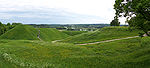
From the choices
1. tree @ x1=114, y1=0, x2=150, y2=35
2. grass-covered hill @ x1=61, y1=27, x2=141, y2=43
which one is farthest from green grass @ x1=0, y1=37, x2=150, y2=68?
grass-covered hill @ x1=61, y1=27, x2=141, y2=43

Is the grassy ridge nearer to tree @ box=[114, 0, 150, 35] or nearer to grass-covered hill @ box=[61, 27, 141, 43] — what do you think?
grass-covered hill @ box=[61, 27, 141, 43]

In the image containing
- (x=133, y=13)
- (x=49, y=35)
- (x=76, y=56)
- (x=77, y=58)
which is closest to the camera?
(x=133, y=13)

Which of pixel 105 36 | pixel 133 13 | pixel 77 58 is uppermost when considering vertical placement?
pixel 133 13

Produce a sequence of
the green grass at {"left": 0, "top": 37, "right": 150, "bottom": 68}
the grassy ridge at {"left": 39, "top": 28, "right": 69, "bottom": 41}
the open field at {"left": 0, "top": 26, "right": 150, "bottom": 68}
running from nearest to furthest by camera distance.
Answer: the open field at {"left": 0, "top": 26, "right": 150, "bottom": 68} < the green grass at {"left": 0, "top": 37, "right": 150, "bottom": 68} < the grassy ridge at {"left": 39, "top": 28, "right": 69, "bottom": 41}

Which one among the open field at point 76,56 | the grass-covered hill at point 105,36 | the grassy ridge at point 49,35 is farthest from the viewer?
the grassy ridge at point 49,35

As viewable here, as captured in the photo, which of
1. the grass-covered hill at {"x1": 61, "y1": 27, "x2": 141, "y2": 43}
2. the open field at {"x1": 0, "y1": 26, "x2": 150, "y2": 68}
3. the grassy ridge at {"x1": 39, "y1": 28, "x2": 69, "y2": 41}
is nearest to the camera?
the open field at {"x1": 0, "y1": 26, "x2": 150, "y2": 68}

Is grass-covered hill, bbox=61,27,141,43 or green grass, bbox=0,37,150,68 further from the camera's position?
grass-covered hill, bbox=61,27,141,43

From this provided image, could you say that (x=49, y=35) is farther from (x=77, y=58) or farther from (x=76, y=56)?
(x=77, y=58)

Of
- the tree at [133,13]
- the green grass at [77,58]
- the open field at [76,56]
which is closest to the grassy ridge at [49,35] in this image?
the open field at [76,56]

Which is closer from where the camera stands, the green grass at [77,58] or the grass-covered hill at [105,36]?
the green grass at [77,58]

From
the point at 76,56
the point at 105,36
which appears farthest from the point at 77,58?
the point at 105,36

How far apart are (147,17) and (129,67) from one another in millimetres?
6513

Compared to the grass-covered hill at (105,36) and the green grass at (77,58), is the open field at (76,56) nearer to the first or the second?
the green grass at (77,58)

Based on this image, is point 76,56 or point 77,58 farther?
point 76,56
